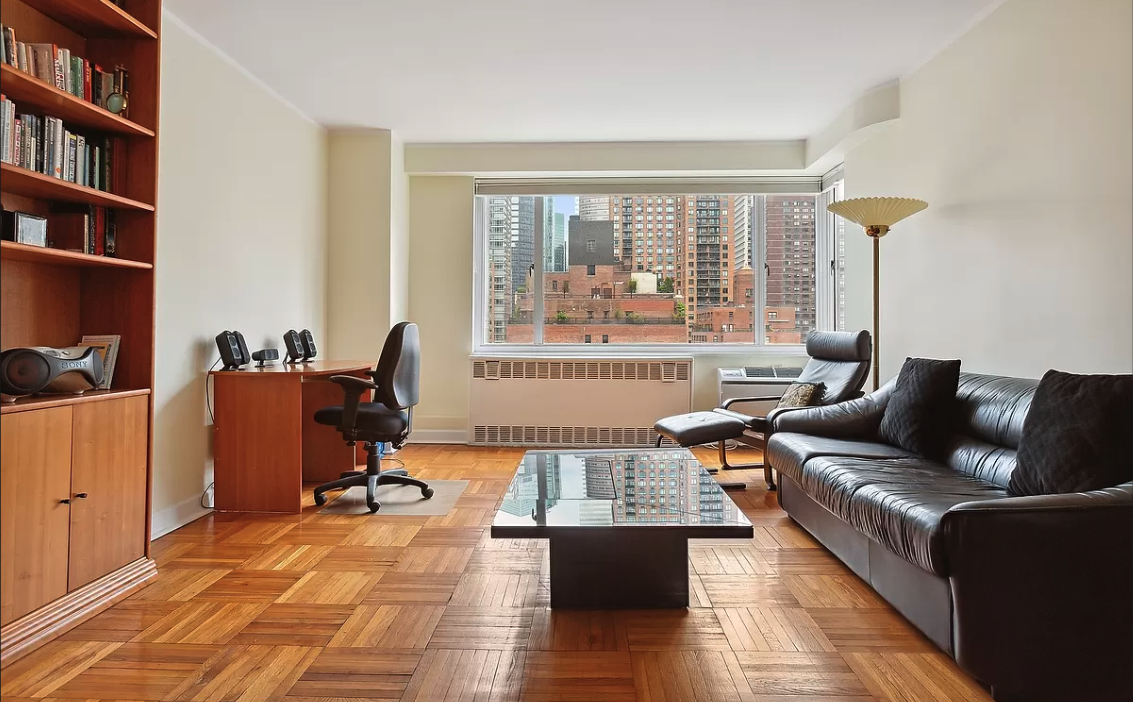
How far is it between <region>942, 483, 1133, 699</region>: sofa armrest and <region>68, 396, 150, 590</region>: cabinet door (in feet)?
8.84

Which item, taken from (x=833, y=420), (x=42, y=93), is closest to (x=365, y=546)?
(x=42, y=93)

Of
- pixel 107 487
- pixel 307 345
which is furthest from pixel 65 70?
pixel 307 345

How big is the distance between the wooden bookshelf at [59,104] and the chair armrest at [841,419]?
10.6 feet

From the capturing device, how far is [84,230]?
7.72 ft

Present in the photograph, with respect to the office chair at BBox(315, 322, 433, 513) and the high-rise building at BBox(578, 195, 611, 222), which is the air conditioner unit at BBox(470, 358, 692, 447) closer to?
the high-rise building at BBox(578, 195, 611, 222)

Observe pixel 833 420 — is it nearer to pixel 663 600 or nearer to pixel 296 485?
pixel 663 600

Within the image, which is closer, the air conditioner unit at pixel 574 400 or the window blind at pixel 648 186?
the air conditioner unit at pixel 574 400

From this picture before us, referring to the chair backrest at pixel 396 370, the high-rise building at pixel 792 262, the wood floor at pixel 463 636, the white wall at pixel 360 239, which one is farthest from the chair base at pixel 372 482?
the high-rise building at pixel 792 262

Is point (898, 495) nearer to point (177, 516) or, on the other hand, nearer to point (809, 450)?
point (809, 450)

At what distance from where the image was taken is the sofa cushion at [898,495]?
1833 mm

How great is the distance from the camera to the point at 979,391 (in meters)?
2.77

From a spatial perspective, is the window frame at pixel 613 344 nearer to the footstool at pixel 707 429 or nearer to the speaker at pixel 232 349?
the footstool at pixel 707 429

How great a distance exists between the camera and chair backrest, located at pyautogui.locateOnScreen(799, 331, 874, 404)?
3818 mm

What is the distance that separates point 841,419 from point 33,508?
337 centimetres
